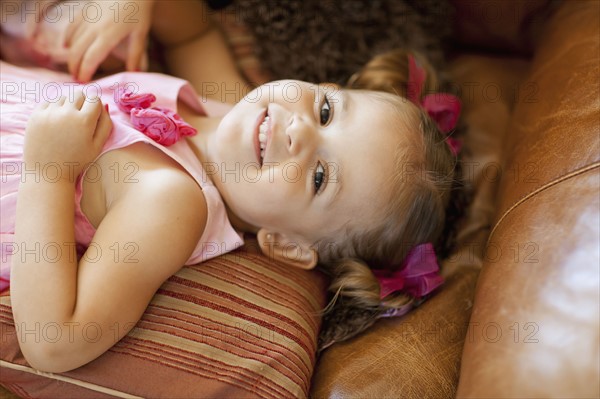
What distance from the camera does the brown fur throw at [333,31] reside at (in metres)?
1.32

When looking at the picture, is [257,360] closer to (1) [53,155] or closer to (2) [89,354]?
(2) [89,354]

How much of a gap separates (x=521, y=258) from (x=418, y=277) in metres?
0.29

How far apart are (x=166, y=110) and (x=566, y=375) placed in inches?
30.9

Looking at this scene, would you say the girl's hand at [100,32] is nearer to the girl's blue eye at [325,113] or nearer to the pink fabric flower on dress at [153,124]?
the pink fabric flower on dress at [153,124]

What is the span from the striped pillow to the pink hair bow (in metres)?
0.49

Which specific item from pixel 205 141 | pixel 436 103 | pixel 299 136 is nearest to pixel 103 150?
pixel 205 141

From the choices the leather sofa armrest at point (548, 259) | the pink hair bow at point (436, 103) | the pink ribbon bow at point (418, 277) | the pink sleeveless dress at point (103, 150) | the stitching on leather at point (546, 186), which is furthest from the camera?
the pink hair bow at point (436, 103)

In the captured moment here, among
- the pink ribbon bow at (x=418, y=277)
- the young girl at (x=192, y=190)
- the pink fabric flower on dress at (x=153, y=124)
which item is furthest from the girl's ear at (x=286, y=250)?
the pink fabric flower on dress at (x=153, y=124)

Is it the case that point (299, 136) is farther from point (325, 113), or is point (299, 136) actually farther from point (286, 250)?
point (286, 250)

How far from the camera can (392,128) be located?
1.08m

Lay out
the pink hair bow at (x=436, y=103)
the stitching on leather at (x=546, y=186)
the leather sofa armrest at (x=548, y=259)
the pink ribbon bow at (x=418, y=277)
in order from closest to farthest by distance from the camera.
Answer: the leather sofa armrest at (x=548, y=259) < the stitching on leather at (x=546, y=186) < the pink ribbon bow at (x=418, y=277) < the pink hair bow at (x=436, y=103)

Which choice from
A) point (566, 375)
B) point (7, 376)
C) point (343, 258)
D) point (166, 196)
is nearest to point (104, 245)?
point (166, 196)

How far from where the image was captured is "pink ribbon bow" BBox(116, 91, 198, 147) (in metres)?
1.07

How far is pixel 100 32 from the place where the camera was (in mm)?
1169
